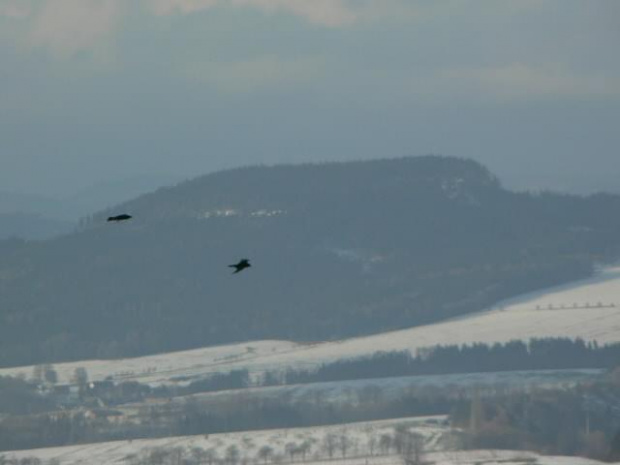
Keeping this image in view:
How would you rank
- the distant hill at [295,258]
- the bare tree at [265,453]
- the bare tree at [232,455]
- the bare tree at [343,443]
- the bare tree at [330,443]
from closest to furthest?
the bare tree at [343,443] → the bare tree at [330,443] → the bare tree at [232,455] → the bare tree at [265,453] → the distant hill at [295,258]

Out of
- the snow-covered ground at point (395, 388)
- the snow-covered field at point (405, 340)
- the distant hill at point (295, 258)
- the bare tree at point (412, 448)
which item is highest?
the distant hill at point (295, 258)

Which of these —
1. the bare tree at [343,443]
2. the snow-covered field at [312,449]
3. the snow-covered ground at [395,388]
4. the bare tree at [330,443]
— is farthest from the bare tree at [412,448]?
the snow-covered ground at [395,388]

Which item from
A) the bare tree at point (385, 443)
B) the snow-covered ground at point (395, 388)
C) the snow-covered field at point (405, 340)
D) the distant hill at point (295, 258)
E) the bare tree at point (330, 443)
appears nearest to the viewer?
the bare tree at point (385, 443)

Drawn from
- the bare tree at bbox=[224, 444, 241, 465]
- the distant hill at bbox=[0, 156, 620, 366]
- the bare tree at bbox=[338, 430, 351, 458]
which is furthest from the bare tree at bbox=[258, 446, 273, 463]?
the distant hill at bbox=[0, 156, 620, 366]

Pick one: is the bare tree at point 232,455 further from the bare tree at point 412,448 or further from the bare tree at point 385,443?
the bare tree at point 412,448

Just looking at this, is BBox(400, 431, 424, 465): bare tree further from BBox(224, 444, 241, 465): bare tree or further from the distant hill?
the distant hill

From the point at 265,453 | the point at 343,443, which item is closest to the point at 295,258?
the point at 343,443
